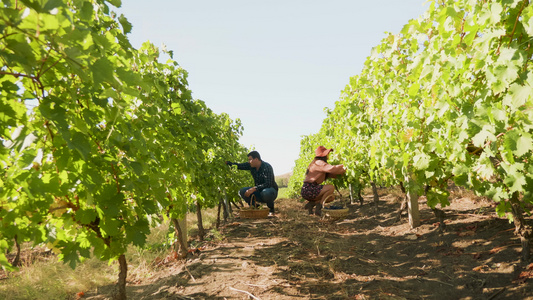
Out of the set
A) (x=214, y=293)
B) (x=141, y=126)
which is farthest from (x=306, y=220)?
(x=141, y=126)

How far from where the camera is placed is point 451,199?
6781 mm

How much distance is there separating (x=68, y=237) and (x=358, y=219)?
666 cm

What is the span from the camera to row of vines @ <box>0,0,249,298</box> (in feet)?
3.86

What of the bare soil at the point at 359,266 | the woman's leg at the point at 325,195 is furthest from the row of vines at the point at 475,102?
the woman's leg at the point at 325,195

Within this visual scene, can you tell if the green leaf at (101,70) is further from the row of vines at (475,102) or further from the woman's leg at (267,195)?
the woman's leg at (267,195)

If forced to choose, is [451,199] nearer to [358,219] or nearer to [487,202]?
[487,202]

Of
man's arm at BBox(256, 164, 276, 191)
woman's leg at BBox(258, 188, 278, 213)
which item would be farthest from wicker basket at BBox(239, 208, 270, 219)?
man's arm at BBox(256, 164, 276, 191)

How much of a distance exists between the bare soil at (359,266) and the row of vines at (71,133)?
1.25 metres

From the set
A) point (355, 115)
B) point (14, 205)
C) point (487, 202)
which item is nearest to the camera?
A: point (14, 205)

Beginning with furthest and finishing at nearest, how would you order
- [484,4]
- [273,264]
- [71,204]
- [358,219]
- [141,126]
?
[358,219]
[273,264]
[141,126]
[484,4]
[71,204]

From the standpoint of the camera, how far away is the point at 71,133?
173cm

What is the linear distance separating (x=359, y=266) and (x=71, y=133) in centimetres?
352

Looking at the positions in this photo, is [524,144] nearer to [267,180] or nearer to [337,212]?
[337,212]

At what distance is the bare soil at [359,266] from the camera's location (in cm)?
312
